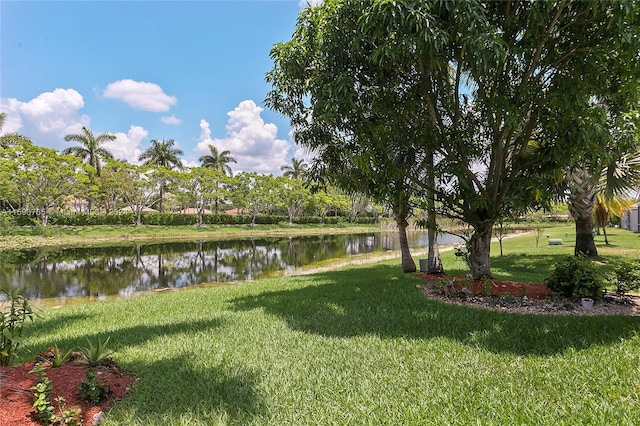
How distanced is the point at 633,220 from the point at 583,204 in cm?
2438

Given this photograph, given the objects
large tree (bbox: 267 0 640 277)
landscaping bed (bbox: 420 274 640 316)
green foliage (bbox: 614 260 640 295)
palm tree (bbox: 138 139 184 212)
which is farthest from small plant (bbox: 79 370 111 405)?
palm tree (bbox: 138 139 184 212)

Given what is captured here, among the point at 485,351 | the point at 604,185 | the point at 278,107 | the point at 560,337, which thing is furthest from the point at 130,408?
the point at 604,185

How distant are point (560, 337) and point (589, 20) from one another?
15.9 feet

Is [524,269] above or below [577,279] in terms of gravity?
below

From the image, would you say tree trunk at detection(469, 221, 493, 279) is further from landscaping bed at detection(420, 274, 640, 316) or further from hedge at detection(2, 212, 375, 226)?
hedge at detection(2, 212, 375, 226)

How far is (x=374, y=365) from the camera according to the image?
4.00 meters

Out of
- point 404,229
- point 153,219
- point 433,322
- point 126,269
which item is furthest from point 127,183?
point 433,322

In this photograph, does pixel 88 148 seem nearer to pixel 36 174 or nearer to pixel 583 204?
pixel 36 174

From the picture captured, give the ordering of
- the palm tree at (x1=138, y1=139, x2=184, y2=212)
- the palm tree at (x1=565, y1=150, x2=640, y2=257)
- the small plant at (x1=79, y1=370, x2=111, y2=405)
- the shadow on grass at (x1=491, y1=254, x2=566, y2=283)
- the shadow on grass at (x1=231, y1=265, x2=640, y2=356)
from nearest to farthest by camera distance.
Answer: the small plant at (x1=79, y1=370, x2=111, y2=405)
the shadow on grass at (x1=231, y1=265, x2=640, y2=356)
the shadow on grass at (x1=491, y1=254, x2=566, y2=283)
the palm tree at (x1=565, y1=150, x2=640, y2=257)
the palm tree at (x1=138, y1=139, x2=184, y2=212)

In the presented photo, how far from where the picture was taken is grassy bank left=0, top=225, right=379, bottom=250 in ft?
87.7

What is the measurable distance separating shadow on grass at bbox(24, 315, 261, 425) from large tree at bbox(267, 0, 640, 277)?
13.3ft

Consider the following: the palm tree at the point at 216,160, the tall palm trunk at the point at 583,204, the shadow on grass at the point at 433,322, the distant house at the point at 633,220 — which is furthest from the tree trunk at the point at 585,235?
the palm tree at the point at 216,160

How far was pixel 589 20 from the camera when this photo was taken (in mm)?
5824

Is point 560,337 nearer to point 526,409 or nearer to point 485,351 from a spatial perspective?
point 485,351
